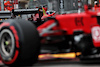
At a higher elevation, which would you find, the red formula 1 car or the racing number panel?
the racing number panel

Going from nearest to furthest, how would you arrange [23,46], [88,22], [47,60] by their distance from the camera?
[23,46] < [88,22] < [47,60]

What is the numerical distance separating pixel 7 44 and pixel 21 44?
0.39 meters

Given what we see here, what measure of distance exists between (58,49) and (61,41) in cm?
17

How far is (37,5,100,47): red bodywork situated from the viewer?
4.46 meters

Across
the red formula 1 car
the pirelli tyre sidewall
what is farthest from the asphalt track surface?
the pirelli tyre sidewall

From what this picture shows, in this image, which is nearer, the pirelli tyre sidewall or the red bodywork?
the pirelli tyre sidewall

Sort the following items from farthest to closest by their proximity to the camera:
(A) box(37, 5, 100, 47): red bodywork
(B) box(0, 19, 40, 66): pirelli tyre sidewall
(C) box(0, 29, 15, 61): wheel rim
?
1. (A) box(37, 5, 100, 47): red bodywork
2. (C) box(0, 29, 15, 61): wheel rim
3. (B) box(0, 19, 40, 66): pirelli tyre sidewall

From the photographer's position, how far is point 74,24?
4.55 meters

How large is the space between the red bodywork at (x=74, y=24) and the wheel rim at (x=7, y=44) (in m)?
0.54

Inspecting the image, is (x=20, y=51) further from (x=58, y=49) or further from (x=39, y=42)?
(x=58, y=49)

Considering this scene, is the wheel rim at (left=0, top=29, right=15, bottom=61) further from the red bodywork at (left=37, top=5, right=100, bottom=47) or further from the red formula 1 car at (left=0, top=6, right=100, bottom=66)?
the red bodywork at (left=37, top=5, right=100, bottom=47)

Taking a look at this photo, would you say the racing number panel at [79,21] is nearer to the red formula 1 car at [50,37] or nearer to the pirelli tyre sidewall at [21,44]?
the red formula 1 car at [50,37]

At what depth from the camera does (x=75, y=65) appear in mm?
4488

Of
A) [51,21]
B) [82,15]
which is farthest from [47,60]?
[82,15]
